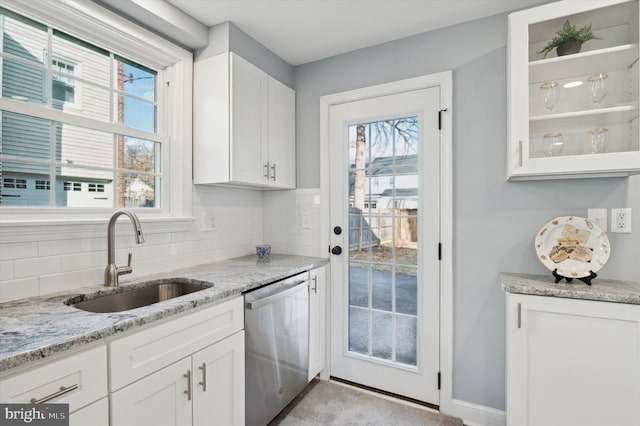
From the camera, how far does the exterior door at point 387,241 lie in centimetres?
217

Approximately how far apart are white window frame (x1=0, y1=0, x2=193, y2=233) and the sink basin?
0.39 m

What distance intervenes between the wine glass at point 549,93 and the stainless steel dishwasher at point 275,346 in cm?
181

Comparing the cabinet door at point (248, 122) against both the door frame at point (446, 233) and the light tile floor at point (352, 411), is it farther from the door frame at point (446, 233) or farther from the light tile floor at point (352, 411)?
the light tile floor at point (352, 411)

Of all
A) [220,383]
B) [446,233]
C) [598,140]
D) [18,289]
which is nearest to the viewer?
[18,289]

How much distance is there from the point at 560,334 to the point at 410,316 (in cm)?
89

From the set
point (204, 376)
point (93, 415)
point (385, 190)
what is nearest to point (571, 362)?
point (385, 190)

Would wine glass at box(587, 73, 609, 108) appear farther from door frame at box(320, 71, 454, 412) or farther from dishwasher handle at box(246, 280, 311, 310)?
dishwasher handle at box(246, 280, 311, 310)

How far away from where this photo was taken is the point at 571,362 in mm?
1532

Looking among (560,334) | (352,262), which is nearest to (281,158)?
(352,262)

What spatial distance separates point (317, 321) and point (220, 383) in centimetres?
99

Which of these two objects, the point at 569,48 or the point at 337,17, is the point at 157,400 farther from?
the point at 569,48

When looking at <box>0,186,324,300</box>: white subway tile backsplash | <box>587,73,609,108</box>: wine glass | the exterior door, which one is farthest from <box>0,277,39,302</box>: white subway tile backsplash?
<box>587,73,609,108</box>: wine glass

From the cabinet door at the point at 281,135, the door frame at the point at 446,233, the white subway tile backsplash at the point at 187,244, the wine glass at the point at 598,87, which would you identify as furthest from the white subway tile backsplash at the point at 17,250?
the wine glass at the point at 598,87

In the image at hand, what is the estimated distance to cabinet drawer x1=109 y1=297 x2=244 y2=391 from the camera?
1105mm
